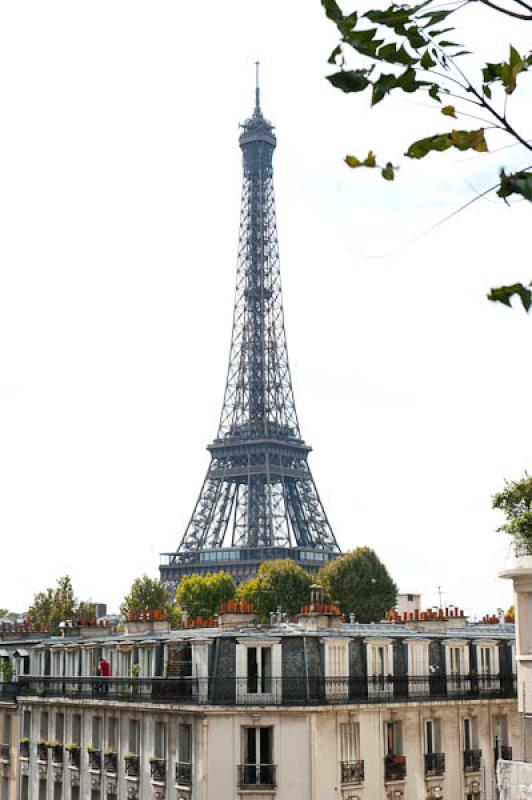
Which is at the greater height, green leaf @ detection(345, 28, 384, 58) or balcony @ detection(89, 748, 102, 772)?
green leaf @ detection(345, 28, 384, 58)

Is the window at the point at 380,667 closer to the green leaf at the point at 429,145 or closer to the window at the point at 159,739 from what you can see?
the window at the point at 159,739

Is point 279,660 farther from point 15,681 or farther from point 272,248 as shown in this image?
point 272,248

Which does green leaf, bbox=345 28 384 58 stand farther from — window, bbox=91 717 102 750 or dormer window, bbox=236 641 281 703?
window, bbox=91 717 102 750

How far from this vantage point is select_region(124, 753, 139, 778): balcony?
4228cm

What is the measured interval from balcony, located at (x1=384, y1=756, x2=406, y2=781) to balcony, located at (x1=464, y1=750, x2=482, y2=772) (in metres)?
3.22

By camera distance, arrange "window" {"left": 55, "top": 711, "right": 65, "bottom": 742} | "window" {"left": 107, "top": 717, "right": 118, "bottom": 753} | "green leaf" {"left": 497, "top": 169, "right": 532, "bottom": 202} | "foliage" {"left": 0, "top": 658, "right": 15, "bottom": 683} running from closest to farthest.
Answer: "green leaf" {"left": 497, "top": 169, "right": 532, "bottom": 202}
"window" {"left": 107, "top": 717, "right": 118, "bottom": 753}
"window" {"left": 55, "top": 711, "right": 65, "bottom": 742}
"foliage" {"left": 0, "top": 658, "right": 15, "bottom": 683}

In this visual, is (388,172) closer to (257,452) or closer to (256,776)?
(256,776)

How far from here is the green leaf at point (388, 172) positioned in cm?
554

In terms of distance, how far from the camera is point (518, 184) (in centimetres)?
541

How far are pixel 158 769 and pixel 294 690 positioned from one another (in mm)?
6179

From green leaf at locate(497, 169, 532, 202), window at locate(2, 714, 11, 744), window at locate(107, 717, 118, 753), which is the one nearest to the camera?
green leaf at locate(497, 169, 532, 202)

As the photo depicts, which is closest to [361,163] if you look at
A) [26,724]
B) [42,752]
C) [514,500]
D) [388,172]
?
[388,172]

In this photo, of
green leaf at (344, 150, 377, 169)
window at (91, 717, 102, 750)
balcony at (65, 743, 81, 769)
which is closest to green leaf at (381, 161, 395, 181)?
green leaf at (344, 150, 377, 169)

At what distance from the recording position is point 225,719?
38344 millimetres
